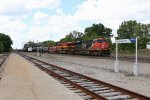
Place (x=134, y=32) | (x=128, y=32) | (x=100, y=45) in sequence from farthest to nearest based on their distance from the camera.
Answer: (x=128, y=32) < (x=134, y=32) < (x=100, y=45)

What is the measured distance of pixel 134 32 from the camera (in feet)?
409

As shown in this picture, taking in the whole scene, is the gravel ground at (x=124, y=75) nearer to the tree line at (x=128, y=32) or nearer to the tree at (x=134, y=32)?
the tree at (x=134, y=32)

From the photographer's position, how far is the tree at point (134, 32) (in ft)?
336

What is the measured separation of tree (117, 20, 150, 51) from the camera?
336 feet

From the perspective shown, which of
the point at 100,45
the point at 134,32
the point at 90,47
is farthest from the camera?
the point at 134,32

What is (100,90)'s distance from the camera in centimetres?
1374

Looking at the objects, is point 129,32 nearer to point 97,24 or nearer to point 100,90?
point 97,24

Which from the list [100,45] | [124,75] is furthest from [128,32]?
[124,75]

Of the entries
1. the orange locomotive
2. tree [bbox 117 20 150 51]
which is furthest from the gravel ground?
tree [bbox 117 20 150 51]

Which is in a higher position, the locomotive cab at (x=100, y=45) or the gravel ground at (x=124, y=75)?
the locomotive cab at (x=100, y=45)

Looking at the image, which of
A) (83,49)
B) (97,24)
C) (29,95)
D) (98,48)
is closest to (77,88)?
(29,95)

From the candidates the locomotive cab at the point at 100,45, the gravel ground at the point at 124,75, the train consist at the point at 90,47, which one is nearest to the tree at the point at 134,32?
the train consist at the point at 90,47

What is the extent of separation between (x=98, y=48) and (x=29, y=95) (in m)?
42.1

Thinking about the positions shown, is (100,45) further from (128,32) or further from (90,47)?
(128,32)
